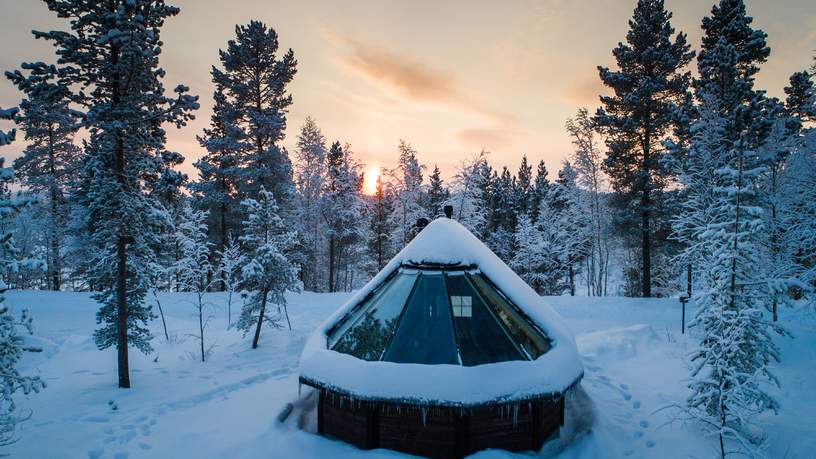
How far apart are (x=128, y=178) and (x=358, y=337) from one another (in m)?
7.20

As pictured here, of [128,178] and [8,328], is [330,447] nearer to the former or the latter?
[8,328]

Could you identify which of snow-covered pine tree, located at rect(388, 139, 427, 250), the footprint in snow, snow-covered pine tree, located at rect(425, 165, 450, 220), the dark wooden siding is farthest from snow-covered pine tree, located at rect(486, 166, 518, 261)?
the dark wooden siding

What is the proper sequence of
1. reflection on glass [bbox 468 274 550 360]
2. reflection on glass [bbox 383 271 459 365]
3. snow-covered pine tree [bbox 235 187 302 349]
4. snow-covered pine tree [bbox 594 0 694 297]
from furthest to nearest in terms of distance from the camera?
snow-covered pine tree [bbox 594 0 694 297] < snow-covered pine tree [bbox 235 187 302 349] < reflection on glass [bbox 468 274 550 360] < reflection on glass [bbox 383 271 459 365]

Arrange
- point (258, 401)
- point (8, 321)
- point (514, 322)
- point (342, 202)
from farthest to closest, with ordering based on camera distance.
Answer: point (342, 202)
point (258, 401)
point (514, 322)
point (8, 321)

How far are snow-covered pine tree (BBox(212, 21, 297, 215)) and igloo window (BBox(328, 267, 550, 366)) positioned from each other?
1724 centimetres

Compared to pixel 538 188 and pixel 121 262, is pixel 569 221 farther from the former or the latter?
pixel 121 262

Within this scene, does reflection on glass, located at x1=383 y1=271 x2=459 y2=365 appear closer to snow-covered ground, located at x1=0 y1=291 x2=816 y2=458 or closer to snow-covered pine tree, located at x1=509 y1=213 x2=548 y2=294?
snow-covered ground, located at x1=0 y1=291 x2=816 y2=458

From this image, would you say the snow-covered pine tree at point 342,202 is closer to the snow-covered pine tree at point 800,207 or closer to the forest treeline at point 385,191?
the forest treeline at point 385,191

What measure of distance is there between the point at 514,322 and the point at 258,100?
21.3m

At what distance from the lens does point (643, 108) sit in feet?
64.3

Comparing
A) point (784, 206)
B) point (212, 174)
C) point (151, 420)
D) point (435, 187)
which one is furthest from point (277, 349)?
point (435, 187)

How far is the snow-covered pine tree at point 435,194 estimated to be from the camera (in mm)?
30891

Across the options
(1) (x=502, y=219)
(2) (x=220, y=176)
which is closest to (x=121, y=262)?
(2) (x=220, y=176)

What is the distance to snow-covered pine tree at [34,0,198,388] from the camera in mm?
8500
